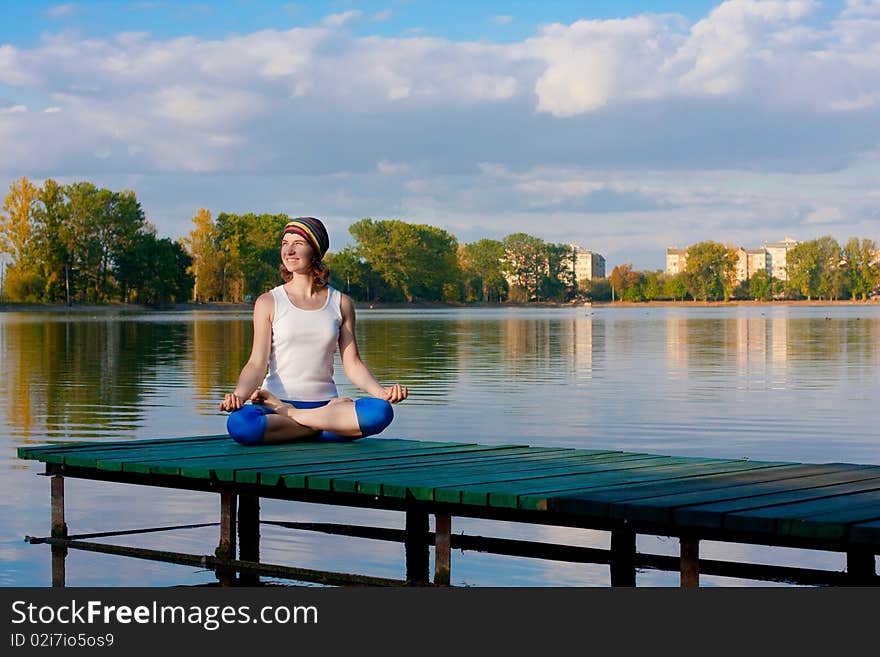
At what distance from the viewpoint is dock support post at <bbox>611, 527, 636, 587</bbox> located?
8148mm

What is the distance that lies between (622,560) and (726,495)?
1713mm

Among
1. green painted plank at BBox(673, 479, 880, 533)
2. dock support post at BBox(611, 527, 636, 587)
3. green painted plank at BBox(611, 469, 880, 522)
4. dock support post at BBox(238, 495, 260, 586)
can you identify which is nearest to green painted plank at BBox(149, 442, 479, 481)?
dock support post at BBox(238, 495, 260, 586)

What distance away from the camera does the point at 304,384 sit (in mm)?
8578

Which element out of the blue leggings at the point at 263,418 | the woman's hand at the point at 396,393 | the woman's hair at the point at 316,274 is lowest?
the blue leggings at the point at 263,418

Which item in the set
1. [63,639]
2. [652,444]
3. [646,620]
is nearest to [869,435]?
[652,444]

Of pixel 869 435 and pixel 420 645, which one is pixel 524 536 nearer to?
pixel 420 645

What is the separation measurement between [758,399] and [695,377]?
203 inches

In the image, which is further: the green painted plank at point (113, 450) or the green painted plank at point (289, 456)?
the green painted plank at point (113, 450)

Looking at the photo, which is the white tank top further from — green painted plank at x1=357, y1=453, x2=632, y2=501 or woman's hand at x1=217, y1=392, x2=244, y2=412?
green painted plank at x1=357, y1=453, x2=632, y2=501

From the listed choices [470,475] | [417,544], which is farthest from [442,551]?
[417,544]

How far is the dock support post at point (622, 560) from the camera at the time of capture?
8.15m

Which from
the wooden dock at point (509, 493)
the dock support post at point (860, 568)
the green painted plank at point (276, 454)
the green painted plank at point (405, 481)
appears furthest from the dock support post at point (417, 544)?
the dock support post at point (860, 568)

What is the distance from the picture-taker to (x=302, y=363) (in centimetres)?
855

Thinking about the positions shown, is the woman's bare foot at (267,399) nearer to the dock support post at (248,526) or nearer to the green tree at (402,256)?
the dock support post at (248,526)
